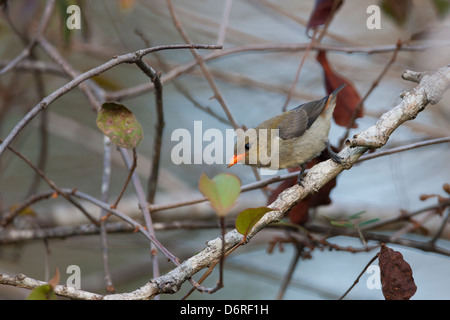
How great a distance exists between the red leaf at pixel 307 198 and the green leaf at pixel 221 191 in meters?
0.74

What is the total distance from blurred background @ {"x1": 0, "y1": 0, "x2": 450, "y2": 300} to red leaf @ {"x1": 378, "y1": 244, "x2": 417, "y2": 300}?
0.79 meters

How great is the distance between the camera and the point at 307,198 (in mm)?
1562

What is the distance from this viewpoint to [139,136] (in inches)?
47.2

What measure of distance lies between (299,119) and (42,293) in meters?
0.99

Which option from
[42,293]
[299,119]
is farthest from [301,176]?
[42,293]

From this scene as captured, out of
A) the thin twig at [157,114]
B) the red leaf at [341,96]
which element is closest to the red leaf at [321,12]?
the red leaf at [341,96]

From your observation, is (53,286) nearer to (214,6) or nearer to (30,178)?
(30,178)

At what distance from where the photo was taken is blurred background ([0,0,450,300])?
2.20 m

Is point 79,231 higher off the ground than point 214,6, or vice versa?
point 214,6

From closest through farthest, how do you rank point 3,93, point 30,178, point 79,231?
point 79,231, point 3,93, point 30,178

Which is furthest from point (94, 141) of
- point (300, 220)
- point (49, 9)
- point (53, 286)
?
point (53, 286)

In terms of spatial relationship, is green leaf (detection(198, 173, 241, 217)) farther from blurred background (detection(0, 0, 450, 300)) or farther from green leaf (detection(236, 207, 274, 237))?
blurred background (detection(0, 0, 450, 300))

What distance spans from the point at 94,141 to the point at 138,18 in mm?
873

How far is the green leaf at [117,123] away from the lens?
1170 mm
